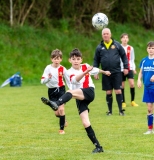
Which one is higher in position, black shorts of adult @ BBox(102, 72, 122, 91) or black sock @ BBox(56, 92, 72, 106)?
black sock @ BBox(56, 92, 72, 106)

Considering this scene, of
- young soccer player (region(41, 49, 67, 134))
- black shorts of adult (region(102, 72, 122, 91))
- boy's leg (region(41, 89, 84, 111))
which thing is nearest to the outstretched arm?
boy's leg (region(41, 89, 84, 111))

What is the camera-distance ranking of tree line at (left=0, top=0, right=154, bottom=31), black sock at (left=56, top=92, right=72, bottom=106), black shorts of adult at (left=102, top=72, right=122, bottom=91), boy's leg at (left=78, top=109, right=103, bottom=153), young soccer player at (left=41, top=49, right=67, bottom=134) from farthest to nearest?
tree line at (left=0, top=0, right=154, bottom=31) < black shorts of adult at (left=102, top=72, right=122, bottom=91) < young soccer player at (left=41, top=49, right=67, bottom=134) < boy's leg at (left=78, top=109, right=103, bottom=153) < black sock at (left=56, top=92, right=72, bottom=106)

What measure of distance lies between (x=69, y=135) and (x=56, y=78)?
1.37m

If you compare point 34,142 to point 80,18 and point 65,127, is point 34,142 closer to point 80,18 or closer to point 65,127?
point 65,127

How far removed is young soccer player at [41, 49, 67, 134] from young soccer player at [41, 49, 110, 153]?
191 centimetres

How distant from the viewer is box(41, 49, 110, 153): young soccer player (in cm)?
820

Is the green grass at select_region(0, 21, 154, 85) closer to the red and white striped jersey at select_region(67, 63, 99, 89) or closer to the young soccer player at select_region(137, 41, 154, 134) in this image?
the young soccer player at select_region(137, 41, 154, 134)

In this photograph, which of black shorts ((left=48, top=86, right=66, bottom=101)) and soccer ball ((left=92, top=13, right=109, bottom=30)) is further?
soccer ball ((left=92, top=13, right=109, bottom=30))

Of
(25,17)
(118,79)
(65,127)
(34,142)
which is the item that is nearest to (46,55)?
(25,17)

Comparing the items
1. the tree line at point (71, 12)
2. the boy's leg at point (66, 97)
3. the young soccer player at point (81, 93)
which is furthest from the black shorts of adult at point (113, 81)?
the tree line at point (71, 12)

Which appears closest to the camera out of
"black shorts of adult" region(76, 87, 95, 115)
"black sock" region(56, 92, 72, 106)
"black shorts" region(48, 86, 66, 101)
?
"black sock" region(56, 92, 72, 106)

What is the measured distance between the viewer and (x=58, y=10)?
100.0 feet

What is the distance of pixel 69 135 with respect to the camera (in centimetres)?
1016

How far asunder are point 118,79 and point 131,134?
365cm
